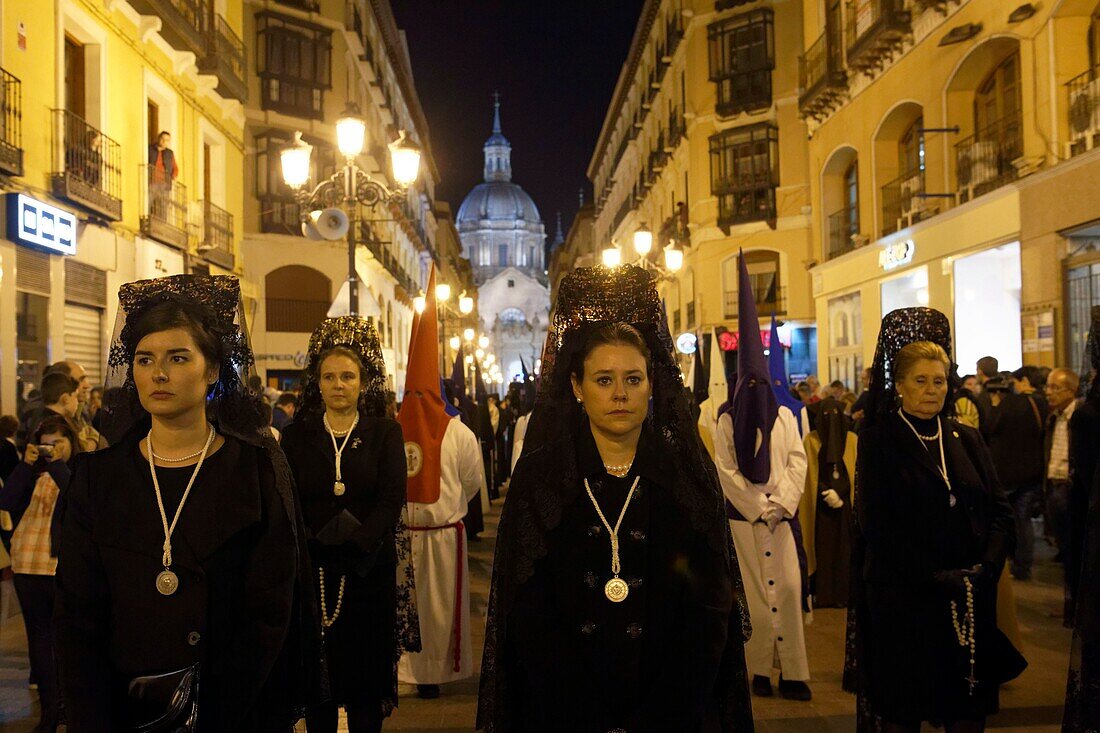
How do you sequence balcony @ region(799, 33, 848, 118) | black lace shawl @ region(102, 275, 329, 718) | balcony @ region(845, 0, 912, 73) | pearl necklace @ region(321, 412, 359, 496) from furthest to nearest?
balcony @ region(799, 33, 848, 118)
balcony @ region(845, 0, 912, 73)
pearl necklace @ region(321, 412, 359, 496)
black lace shawl @ region(102, 275, 329, 718)

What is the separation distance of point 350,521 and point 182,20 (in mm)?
15088

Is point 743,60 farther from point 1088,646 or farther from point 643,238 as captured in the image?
point 1088,646

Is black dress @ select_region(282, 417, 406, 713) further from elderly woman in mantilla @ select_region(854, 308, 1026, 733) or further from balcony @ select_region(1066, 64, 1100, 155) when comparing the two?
balcony @ select_region(1066, 64, 1100, 155)

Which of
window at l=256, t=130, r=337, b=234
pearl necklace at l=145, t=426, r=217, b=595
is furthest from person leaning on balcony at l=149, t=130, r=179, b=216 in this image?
pearl necklace at l=145, t=426, r=217, b=595

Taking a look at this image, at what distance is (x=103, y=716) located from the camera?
274 centimetres

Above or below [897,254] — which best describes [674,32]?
above

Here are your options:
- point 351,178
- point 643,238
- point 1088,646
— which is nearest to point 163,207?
point 351,178

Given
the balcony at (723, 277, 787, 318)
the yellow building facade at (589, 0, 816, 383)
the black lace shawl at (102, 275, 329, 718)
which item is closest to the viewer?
the black lace shawl at (102, 275, 329, 718)

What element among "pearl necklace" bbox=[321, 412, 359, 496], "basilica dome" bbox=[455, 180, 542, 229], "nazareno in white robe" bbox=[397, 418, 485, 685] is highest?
"basilica dome" bbox=[455, 180, 542, 229]

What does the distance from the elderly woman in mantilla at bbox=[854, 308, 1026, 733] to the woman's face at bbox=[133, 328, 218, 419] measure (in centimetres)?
288

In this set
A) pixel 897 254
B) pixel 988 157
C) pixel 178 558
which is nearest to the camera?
pixel 178 558

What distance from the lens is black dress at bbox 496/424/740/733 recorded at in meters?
A: 2.86

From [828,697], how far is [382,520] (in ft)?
10.2

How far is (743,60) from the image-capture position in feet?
105
